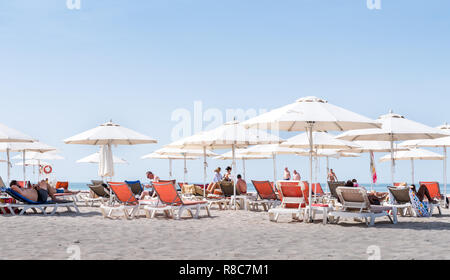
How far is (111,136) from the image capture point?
1167cm

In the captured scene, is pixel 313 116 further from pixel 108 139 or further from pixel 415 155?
pixel 415 155

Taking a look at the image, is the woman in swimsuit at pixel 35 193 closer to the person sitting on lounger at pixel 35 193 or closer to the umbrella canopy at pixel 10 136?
the person sitting on lounger at pixel 35 193

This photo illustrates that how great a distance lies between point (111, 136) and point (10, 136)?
2091mm

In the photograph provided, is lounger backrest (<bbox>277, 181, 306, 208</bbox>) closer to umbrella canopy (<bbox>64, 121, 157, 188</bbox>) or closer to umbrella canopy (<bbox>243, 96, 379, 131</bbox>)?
umbrella canopy (<bbox>243, 96, 379, 131</bbox>)

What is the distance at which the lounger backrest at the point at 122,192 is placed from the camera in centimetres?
1046

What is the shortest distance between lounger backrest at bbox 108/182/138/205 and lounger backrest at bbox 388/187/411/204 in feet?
17.1

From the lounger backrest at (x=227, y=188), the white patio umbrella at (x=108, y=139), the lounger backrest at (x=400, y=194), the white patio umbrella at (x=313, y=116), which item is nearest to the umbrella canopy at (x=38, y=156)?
the white patio umbrella at (x=108, y=139)

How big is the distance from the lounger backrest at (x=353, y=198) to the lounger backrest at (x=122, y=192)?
4.20m

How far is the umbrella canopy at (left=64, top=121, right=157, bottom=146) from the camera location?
38.3 ft

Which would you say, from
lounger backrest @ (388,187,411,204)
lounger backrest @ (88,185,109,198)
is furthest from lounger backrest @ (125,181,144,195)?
lounger backrest @ (388,187,411,204)
